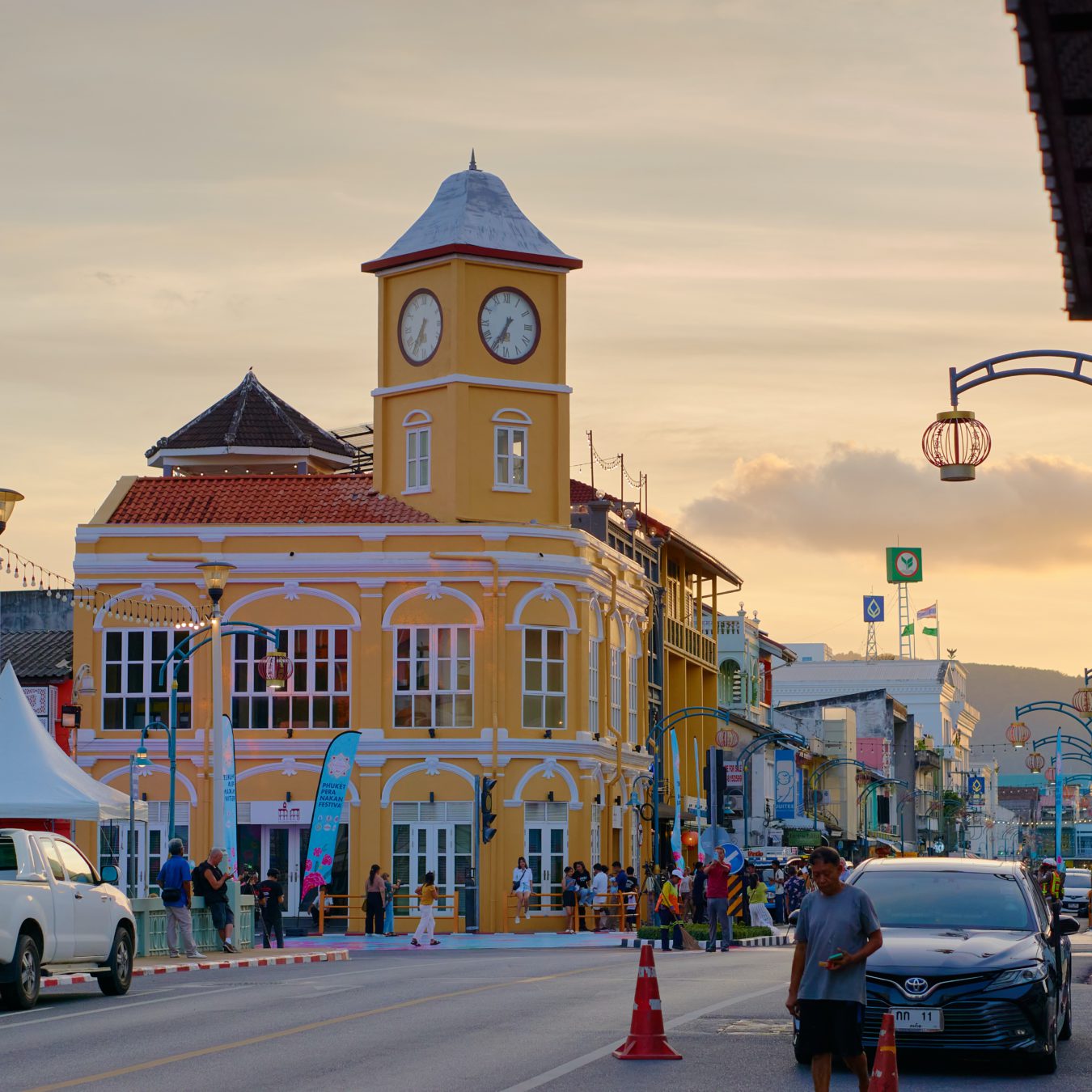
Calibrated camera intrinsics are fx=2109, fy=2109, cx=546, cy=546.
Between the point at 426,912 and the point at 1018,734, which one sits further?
the point at 1018,734

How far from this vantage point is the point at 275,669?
50.7 metres

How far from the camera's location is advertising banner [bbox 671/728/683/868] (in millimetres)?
65750

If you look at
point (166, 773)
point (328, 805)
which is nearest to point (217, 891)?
point (328, 805)

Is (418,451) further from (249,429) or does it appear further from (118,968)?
(118,968)

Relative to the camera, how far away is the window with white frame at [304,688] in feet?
174

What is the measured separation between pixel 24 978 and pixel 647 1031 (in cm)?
878

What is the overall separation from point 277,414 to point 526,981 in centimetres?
4184

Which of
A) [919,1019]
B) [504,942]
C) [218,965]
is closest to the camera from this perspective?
[919,1019]

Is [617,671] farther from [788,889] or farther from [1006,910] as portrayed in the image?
[1006,910]

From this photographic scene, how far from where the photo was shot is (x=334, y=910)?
51750 millimetres

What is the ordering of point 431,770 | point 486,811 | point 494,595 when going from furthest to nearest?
point 494,595 → point 431,770 → point 486,811

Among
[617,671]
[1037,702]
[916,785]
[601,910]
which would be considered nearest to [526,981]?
[601,910]

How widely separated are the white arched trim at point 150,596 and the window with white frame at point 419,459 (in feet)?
21.3

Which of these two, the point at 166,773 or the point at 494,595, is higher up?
the point at 494,595
